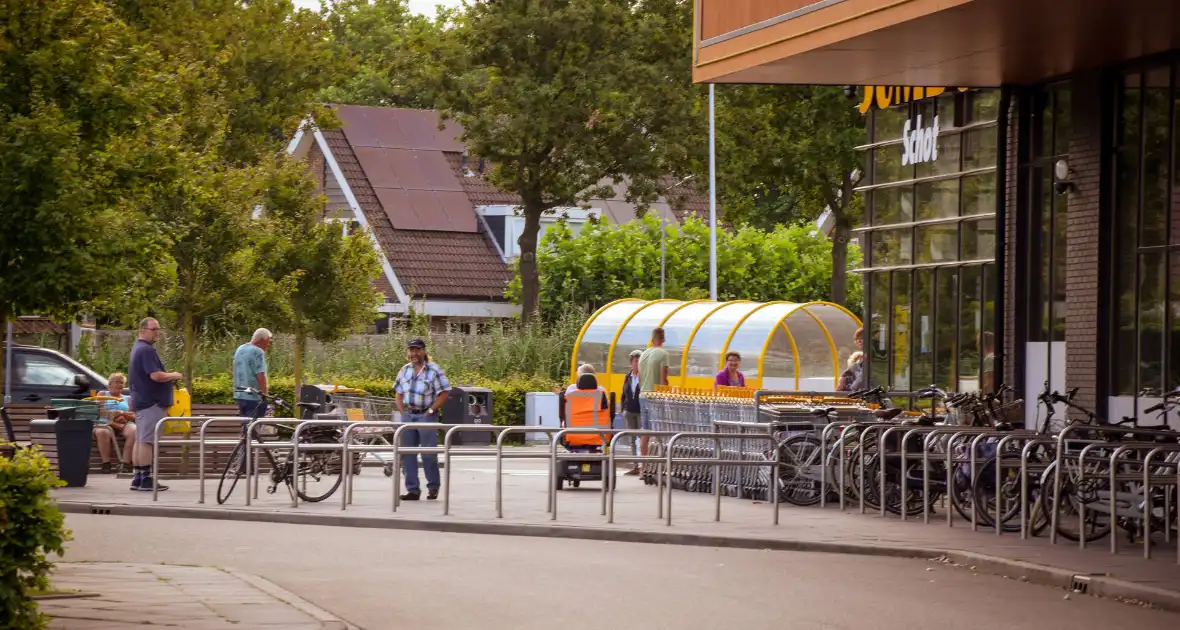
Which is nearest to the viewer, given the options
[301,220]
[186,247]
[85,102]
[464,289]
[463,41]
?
[85,102]

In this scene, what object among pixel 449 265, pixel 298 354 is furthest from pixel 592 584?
pixel 449 265

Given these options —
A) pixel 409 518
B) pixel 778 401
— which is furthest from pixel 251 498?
pixel 778 401

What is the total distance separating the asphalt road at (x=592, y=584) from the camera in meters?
11.2

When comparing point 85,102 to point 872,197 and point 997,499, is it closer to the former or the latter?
point 997,499

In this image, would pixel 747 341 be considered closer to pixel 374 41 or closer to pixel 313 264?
pixel 313 264

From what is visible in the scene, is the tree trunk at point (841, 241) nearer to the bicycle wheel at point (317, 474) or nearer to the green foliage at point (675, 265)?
the green foliage at point (675, 265)

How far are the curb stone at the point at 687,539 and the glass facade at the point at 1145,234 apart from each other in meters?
5.52

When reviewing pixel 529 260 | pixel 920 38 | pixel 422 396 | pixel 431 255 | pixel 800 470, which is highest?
pixel 920 38

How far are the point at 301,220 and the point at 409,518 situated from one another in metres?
16.2

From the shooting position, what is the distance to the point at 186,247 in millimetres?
29531

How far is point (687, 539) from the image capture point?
16266 millimetres

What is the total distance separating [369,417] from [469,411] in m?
4.57

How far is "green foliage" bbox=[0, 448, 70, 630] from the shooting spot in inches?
355

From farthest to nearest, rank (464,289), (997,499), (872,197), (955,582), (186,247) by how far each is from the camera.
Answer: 1. (464,289)
2. (186,247)
3. (872,197)
4. (997,499)
5. (955,582)
